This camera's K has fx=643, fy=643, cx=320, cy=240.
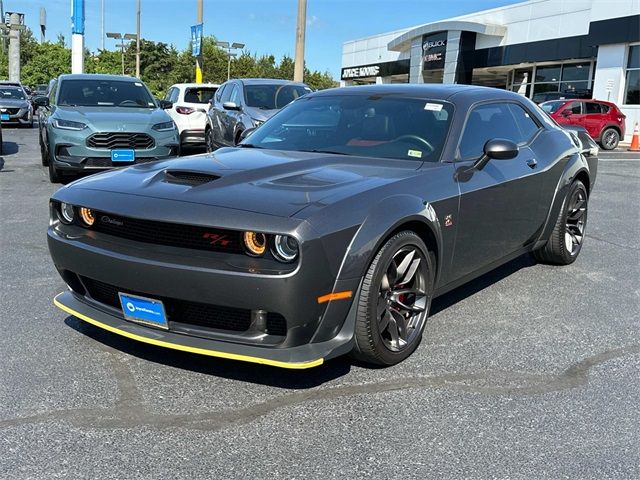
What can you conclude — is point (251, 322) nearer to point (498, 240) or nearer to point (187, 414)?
point (187, 414)

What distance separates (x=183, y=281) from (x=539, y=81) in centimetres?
3367

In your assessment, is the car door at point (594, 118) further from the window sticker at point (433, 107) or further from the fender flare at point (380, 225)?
the fender flare at point (380, 225)

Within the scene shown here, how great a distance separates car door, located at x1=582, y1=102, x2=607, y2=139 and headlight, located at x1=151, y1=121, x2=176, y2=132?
1578 centimetres

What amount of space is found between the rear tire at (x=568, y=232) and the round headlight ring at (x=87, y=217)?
3690 mm

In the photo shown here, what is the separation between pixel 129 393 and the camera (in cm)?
304

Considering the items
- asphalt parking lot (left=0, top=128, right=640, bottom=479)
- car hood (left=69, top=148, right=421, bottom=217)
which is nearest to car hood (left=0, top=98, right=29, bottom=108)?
asphalt parking lot (left=0, top=128, right=640, bottom=479)

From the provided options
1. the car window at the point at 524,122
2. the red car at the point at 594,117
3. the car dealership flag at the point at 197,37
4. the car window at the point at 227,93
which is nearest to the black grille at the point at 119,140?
the car window at the point at 227,93

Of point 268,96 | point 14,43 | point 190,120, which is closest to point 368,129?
point 268,96

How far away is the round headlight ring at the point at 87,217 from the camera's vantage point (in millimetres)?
3371

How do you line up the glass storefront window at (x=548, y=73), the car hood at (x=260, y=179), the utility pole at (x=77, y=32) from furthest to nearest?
the glass storefront window at (x=548, y=73), the utility pole at (x=77, y=32), the car hood at (x=260, y=179)

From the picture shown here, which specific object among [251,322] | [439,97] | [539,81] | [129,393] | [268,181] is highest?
[539,81]

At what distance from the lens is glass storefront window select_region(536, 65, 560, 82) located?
31.7 metres

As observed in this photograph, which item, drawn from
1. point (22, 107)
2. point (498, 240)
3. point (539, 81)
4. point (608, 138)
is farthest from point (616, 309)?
point (539, 81)

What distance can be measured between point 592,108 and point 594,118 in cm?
34
